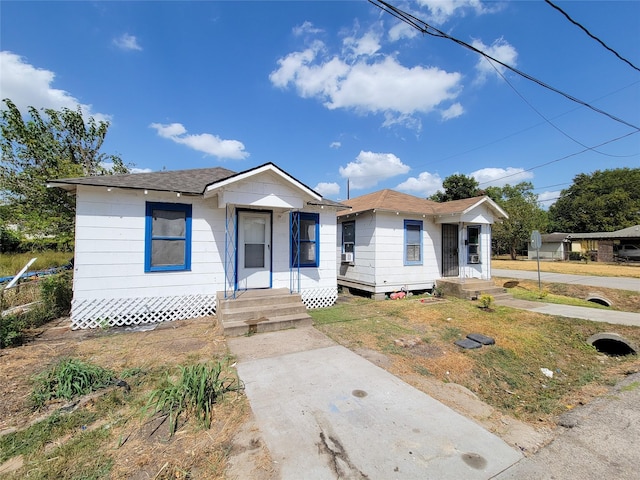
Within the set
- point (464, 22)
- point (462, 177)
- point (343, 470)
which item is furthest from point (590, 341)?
point (462, 177)

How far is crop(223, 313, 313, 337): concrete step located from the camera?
552 centimetres

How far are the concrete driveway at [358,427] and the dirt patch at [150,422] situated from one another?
23 cm

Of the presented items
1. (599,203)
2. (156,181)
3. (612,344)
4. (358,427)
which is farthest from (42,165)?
(599,203)

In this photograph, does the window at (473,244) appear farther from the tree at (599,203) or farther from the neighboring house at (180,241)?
the tree at (599,203)

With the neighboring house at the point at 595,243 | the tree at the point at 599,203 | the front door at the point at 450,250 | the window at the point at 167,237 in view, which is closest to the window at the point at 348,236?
the front door at the point at 450,250

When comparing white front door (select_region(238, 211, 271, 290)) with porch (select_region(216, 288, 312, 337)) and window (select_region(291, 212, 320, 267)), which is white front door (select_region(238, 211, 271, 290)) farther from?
window (select_region(291, 212, 320, 267))

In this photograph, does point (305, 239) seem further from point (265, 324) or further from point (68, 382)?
point (68, 382)

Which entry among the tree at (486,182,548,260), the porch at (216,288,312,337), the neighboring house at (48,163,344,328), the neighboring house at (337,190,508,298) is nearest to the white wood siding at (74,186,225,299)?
the neighboring house at (48,163,344,328)

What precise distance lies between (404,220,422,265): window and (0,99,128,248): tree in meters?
14.8

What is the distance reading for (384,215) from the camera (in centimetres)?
987

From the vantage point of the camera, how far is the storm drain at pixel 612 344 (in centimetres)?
558

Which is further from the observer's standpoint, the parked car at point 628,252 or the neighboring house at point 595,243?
the neighboring house at point 595,243

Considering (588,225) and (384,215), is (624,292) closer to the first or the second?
(384,215)

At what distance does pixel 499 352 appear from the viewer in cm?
512
